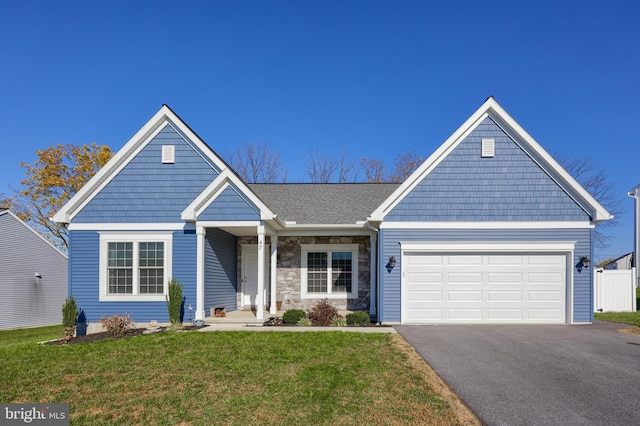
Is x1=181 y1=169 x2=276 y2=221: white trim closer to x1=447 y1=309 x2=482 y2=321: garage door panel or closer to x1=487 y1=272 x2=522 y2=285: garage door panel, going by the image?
x1=447 y1=309 x2=482 y2=321: garage door panel

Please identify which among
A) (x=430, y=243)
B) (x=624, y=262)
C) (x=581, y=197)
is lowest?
(x=624, y=262)

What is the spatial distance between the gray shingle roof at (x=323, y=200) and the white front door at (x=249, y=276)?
6.42 ft

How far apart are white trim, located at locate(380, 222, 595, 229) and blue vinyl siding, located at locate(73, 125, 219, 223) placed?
20.1 feet

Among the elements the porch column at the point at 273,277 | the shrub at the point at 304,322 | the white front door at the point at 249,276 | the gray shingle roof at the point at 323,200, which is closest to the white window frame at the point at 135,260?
the porch column at the point at 273,277

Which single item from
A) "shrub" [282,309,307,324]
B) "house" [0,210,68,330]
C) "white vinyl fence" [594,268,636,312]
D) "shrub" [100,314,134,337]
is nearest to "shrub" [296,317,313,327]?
"shrub" [282,309,307,324]

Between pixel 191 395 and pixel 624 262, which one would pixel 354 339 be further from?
pixel 624 262

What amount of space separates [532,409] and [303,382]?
3.14 m

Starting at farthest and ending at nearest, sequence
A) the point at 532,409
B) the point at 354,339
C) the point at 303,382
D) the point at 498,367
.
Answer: the point at 354,339 < the point at 498,367 < the point at 303,382 < the point at 532,409

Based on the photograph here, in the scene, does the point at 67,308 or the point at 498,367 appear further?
the point at 67,308

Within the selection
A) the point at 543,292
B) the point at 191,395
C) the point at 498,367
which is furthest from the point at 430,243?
the point at 191,395

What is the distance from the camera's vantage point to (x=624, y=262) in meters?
38.2

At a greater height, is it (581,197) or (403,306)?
(581,197)

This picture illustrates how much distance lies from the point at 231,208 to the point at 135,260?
3.62m

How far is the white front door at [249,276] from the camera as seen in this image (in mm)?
16219
